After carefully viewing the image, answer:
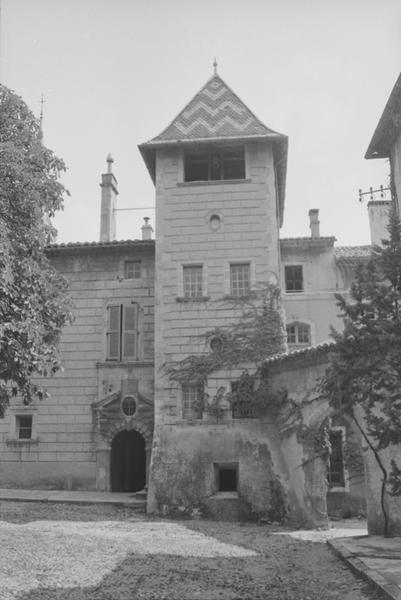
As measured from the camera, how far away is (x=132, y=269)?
22516 mm

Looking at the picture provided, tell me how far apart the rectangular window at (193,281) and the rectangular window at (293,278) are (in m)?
Answer: 6.65

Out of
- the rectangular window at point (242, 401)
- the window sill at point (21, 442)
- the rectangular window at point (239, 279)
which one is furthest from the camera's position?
the window sill at point (21, 442)

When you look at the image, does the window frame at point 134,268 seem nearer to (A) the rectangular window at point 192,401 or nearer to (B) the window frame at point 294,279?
(A) the rectangular window at point 192,401

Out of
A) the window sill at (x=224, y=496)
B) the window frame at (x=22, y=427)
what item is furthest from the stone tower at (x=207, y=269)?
the window frame at (x=22, y=427)

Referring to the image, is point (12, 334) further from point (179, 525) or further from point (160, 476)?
point (160, 476)

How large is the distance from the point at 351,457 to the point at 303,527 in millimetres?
4863

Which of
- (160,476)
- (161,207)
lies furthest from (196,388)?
(161,207)

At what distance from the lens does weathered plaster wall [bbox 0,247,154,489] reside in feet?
68.8

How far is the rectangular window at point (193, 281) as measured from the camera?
65.1ft

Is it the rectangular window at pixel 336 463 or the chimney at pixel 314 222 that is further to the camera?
the chimney at pixel 314 222

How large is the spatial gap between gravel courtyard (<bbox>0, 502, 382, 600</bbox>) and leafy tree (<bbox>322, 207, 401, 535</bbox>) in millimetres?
2252

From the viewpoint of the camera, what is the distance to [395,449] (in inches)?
531

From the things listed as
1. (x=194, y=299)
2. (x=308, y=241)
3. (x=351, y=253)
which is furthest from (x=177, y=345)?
(x=351, y=253)

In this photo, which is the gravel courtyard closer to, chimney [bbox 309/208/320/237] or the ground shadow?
the ground shadow
